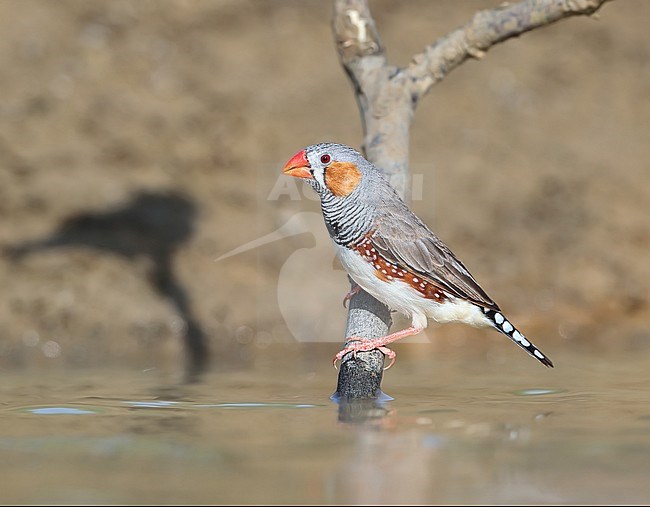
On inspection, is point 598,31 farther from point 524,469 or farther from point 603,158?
point 524,469

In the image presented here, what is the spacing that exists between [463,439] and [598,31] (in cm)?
636

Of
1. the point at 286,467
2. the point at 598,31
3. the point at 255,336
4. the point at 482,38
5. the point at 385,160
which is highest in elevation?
the point at 598,31

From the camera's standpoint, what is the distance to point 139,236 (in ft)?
26.3

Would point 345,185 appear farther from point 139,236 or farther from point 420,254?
point 139,236

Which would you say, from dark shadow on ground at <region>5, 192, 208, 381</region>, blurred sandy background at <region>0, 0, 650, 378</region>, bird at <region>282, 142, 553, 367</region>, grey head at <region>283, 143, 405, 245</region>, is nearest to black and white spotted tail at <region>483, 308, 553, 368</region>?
bird at <region>282, 142, 553, 367</region>

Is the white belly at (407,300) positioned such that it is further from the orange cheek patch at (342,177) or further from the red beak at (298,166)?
the red beak at (298,166)

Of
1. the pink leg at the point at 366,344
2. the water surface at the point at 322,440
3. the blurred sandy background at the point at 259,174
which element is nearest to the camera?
the water surface at the point at 322,440

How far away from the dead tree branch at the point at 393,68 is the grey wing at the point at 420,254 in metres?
0.32

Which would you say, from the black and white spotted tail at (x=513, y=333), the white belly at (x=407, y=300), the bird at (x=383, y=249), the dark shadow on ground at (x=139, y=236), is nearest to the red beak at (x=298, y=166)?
the bird at (x=383, y=249)

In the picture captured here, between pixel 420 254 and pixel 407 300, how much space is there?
0.22 m

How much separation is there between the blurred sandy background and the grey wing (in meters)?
2.36

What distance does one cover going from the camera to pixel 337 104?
28.9 feet

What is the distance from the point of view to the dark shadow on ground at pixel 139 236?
786 cm

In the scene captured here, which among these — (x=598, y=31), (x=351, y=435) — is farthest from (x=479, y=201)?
(x=351, y=435)
